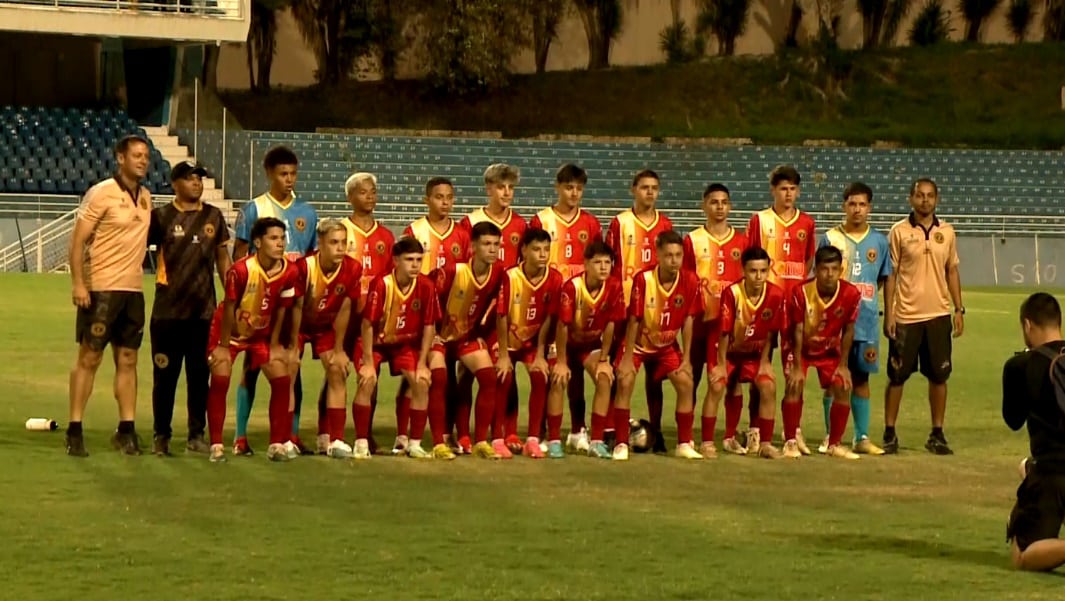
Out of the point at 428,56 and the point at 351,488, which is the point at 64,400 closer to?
the point at 351,488

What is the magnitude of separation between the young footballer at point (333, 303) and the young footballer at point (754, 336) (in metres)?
2.34

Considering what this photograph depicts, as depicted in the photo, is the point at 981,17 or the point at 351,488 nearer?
the point at 351,488

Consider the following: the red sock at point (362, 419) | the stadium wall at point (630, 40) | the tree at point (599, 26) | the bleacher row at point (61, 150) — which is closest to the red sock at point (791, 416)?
the red sock at point (362, 419)

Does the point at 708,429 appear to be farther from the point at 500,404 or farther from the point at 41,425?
the point at 41,425

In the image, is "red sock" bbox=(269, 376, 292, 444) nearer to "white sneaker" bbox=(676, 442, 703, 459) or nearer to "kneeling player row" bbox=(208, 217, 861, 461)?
"kneeling player row" bbox=(208, 217, 861, 461)

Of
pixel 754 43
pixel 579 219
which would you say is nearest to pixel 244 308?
pixel 579 219

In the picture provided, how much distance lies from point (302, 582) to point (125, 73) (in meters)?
33.4

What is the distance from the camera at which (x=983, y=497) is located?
371 inches

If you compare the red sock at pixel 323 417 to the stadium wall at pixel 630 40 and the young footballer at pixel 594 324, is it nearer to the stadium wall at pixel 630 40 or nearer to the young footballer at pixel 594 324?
the young footballer at pixel 594 324

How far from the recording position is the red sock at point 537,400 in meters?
10.9

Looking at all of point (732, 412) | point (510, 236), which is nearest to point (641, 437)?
point (732, 412)

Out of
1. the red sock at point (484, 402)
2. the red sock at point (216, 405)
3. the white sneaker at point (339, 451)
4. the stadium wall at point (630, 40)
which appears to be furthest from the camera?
the stadium wall at point (630, 40)

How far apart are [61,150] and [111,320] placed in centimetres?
2642

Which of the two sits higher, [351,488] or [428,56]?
[428,56]
